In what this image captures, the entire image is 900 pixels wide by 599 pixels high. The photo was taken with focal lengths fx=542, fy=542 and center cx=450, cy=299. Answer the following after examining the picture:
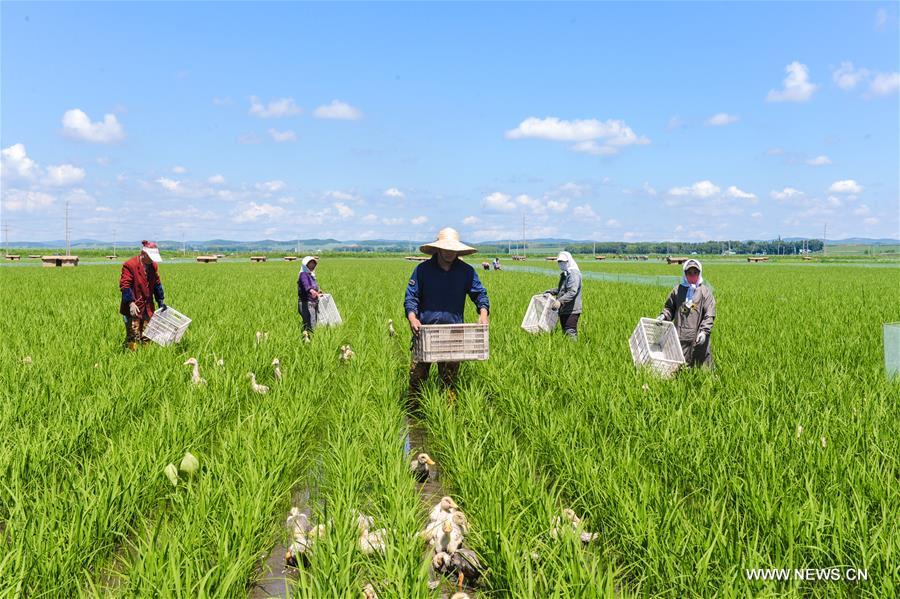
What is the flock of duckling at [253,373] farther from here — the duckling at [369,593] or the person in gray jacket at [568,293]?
the duckling at [369,593]

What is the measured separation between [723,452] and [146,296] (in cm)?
565

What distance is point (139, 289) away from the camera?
575 cm

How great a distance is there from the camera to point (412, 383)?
191 inches

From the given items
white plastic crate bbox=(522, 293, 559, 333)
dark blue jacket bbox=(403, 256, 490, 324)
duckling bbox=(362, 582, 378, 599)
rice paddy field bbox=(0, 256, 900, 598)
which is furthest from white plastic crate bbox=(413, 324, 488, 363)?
white plastic crate bbox=(522, 293, 559, 333)

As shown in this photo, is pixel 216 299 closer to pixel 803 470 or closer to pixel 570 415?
pixel 570 415

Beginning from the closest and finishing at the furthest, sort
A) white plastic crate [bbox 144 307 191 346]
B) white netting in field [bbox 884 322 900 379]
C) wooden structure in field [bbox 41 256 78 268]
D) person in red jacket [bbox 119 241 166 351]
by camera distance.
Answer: white netting in field [bbox 884 322 900 379] → person in red jacket [bbox 119 241 166 351] → white plastic crate [bbox 144 307 191 346] → wooden structure in field [bbox 41 256 78 268]

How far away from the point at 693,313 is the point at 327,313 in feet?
18.1

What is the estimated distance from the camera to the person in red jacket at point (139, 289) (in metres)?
5.66

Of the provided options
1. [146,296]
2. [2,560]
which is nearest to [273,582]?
[2,560]

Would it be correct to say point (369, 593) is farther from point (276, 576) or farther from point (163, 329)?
point (163, 329)

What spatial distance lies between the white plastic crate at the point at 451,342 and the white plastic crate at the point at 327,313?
14.2ft

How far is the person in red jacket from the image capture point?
5.66 meters

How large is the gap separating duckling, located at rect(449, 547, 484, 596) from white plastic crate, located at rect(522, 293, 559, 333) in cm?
469

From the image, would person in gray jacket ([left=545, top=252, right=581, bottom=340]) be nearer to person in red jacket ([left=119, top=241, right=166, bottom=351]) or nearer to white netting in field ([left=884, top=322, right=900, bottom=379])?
white netting in field ([left=884, top=322, right=900, bottom=379])
